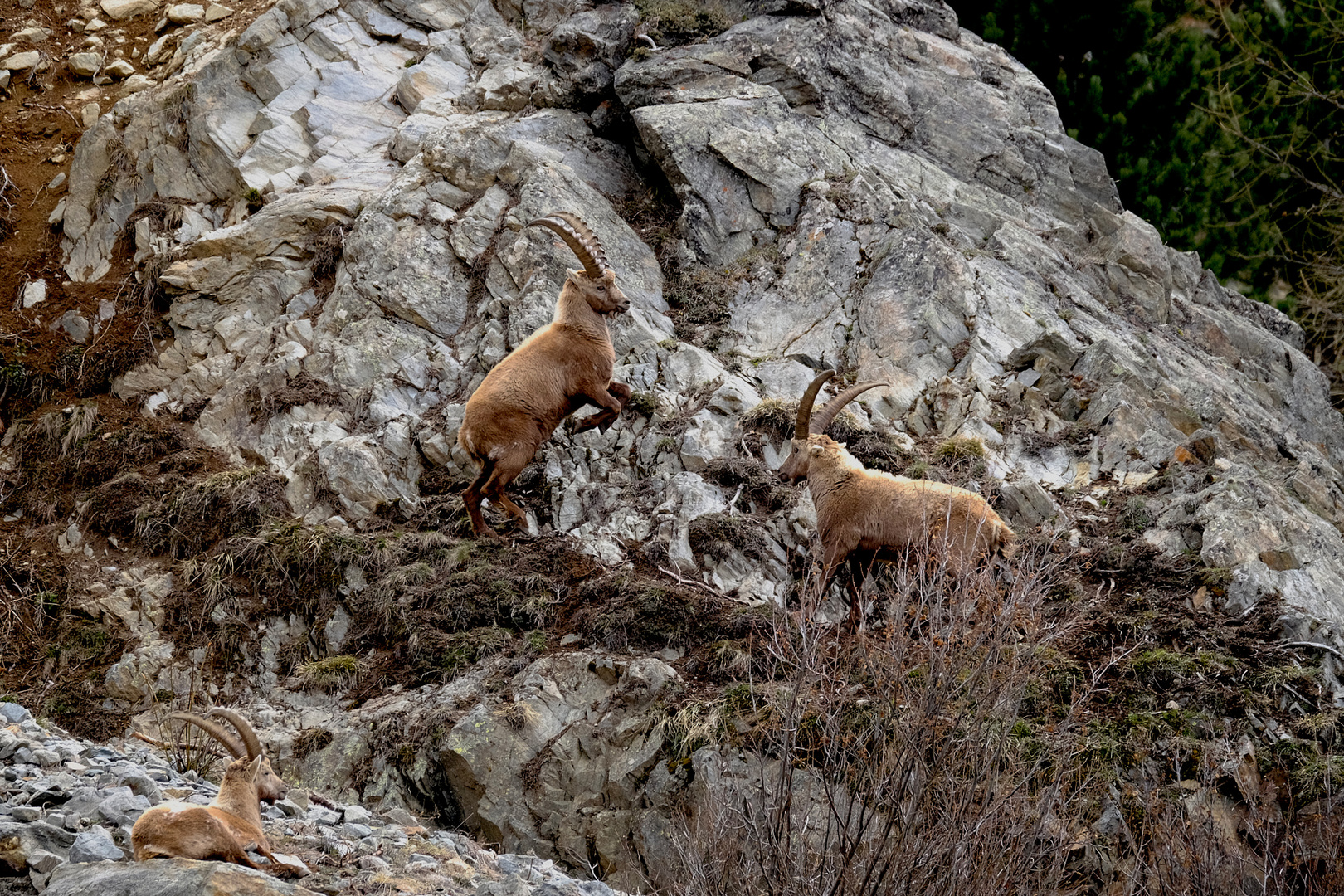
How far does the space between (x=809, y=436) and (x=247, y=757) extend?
5.37 m

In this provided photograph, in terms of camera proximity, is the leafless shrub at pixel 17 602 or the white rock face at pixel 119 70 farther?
the white rock face at pixel 119 70

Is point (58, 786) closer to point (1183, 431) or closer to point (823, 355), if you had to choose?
point (823, 355)

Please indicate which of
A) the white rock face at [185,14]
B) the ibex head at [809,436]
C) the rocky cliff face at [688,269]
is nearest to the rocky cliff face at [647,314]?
the rocky cliff face at [688,269]

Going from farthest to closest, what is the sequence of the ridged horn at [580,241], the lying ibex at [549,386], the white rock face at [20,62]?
the white rock face at [20,62]
the ridged horn at [580,241]
the lying ibex at [549,386]

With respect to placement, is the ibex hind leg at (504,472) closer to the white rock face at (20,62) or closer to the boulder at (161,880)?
the boulder at (161,880)

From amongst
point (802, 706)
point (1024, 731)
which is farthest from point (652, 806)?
point (1024, 731)

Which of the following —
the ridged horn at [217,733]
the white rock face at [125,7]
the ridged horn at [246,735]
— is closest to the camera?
the ridged horn at [217,733]

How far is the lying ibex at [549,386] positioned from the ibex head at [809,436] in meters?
1.63

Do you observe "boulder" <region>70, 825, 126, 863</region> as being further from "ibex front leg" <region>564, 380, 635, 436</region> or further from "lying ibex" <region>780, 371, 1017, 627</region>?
"ibex front leg" <region>564, 380, 635, 436</region>

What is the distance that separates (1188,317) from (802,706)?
10.2 metres

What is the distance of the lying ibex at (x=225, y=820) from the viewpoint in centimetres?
518

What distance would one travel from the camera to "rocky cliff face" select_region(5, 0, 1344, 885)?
29.7 feet

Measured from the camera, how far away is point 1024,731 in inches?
303

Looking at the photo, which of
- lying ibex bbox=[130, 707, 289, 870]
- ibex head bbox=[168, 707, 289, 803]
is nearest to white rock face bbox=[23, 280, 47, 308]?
ibex head bbox=[168, 707, 289, 803]
